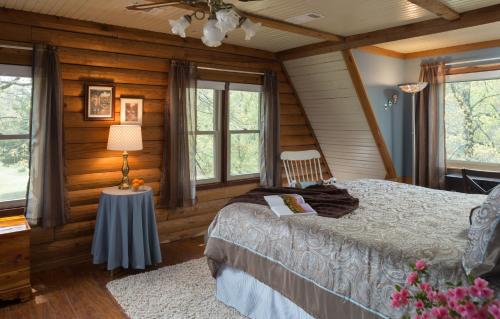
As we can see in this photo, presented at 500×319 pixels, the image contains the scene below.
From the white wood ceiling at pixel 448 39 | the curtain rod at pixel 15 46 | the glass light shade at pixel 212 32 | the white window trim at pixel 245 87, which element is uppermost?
the white wood ceiling at pixel 448 39

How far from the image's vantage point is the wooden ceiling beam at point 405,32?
3.23 meters

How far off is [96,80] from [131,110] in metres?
0.43

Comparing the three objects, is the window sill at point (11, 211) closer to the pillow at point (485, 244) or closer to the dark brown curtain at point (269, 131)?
the dark brown curtain at point (269, 131)

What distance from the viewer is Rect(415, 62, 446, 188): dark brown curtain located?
15.8ft

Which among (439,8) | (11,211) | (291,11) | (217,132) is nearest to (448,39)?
(439,8)

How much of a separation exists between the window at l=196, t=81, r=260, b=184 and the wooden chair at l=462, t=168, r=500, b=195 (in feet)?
8.12

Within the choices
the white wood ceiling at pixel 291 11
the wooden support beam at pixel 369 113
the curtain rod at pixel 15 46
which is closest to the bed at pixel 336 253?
the white wood ceiling at pixel 291 11

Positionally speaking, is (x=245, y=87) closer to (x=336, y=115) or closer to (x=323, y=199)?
(x=336, y=115)

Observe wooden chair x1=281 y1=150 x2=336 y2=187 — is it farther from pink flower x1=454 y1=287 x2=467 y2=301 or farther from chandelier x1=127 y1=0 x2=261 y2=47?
pink flower x1=454 y1=287 x2=467 y2=301

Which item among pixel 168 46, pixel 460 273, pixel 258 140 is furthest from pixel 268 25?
pixel 460 273

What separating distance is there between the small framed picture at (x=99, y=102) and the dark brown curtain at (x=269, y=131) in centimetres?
197

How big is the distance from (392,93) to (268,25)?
2.27 m

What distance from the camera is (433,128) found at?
4.84m

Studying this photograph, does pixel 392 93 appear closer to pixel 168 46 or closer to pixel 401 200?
pixel 401 200
